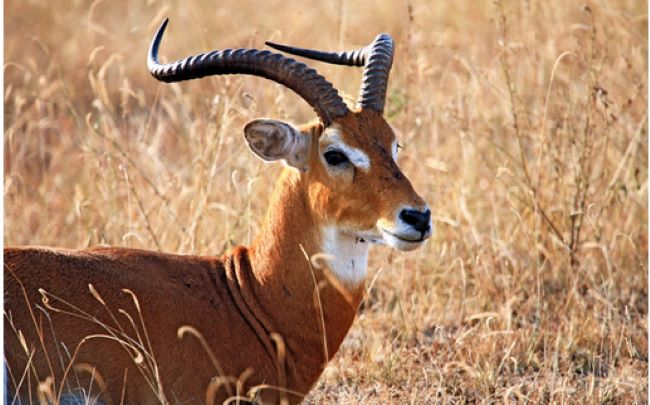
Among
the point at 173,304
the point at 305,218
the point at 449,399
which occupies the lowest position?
the point at 449,399

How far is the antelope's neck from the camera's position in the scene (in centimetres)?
665

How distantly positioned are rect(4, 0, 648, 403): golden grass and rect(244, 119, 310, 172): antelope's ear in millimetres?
1461

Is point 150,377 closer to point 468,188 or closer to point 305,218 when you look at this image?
point 305,218

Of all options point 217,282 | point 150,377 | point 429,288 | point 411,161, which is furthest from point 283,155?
point 411,161

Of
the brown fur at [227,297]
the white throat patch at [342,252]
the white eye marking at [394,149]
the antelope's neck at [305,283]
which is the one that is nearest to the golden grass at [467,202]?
the antelope's neck at [305,283]

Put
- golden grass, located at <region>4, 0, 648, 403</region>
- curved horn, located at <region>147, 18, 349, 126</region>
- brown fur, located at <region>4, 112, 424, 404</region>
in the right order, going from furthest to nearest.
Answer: golden grass, located at <region>4, 0, 648, 403</region>, curved horn, located at <region>147, 18, 349, 126</region>, brown fur, located at <region>4, 112, 424, 404</region>

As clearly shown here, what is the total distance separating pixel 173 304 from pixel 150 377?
0.48m

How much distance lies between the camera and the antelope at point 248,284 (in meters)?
6.12

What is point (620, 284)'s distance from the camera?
9.06m

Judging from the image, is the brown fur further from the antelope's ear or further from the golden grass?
the golden grass

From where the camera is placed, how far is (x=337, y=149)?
21.7ft

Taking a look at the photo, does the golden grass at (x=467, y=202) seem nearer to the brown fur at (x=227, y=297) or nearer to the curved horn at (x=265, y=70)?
the brown fur at (x=227, y=297)

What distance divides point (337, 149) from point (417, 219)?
67 centimetres

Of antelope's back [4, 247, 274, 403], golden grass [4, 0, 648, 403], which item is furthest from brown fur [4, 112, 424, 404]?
golden grass [4, 0, 648, 403]
